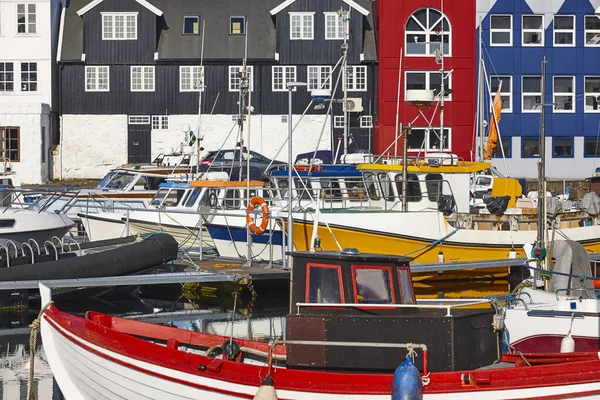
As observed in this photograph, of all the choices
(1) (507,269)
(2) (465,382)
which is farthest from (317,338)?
(1) (507,269)

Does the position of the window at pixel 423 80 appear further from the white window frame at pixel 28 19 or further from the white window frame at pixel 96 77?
the white window frame at pixel 28 19

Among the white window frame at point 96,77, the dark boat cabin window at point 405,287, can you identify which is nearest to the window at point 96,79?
the white window frame at point 96,77

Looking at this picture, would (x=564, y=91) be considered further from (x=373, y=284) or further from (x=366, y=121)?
(x=373, y=284)

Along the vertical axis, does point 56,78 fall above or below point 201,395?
above

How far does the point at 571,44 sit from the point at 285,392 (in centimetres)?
3723

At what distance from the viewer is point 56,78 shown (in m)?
45.5

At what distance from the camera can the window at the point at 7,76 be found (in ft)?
147

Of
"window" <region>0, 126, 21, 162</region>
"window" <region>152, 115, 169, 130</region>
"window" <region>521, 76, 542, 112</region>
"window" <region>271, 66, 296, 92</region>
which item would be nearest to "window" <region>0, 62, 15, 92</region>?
"window" <region>0, 126, 21, 162</region>

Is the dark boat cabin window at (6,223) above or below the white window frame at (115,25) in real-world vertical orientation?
below

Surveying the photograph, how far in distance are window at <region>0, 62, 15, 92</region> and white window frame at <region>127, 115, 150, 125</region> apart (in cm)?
513

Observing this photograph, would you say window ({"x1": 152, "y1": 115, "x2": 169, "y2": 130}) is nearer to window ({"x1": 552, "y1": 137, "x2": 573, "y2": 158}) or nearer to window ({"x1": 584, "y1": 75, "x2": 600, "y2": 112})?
window ({"x1": 552, "y1": 137, "x2": 573, "y2": 158})

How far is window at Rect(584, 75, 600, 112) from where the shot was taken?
4450 centimetres

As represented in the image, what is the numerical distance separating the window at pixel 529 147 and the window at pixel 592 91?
262 centimetres

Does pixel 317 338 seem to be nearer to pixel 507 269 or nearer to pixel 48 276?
pixel 48 276
